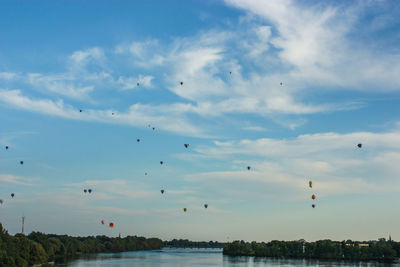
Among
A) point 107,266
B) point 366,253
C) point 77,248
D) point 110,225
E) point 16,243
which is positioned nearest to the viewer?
point 110,225

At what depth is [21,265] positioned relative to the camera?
277ft

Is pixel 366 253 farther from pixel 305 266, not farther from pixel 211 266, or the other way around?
pixel 211 266

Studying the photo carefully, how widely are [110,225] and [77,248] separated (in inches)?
5006

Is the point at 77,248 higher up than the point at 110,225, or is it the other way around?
the point at 110,225

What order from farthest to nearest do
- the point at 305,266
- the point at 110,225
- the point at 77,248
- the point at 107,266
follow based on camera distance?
the point at 77,248, the point at 305,266, the point at 107,266, the point at 110,225

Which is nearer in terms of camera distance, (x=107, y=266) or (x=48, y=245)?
(x=107, y=266)

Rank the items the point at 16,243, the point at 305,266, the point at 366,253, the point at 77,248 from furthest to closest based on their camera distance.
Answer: the point at 77,248
the point at 366,253
the point at 305,266
the point at 16,243

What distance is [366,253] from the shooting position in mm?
180625

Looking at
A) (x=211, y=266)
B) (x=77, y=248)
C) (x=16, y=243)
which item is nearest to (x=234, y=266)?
(x=211, y=266)

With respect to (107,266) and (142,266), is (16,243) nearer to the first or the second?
(107,266)

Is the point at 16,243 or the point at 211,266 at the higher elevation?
the point at 16,243

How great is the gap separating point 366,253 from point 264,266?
6913cm

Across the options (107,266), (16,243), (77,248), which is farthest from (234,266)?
(77,248)

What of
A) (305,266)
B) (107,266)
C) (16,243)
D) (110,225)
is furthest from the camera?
(305,266)
